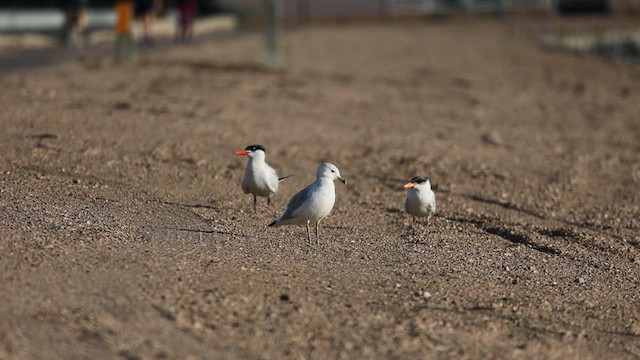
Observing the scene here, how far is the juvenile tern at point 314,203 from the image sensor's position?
448 inches

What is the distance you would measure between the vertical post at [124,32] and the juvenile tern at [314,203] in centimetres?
1586

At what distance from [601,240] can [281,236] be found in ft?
11.1

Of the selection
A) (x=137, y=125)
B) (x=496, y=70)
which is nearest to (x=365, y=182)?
(x=137, y=125)

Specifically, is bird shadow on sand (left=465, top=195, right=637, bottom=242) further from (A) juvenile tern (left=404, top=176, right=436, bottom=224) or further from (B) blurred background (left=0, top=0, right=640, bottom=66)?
(B) blurred background (left=0, top=0, right=640, bottom=66)

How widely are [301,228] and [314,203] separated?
1.39 meters

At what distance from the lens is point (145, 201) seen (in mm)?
13102

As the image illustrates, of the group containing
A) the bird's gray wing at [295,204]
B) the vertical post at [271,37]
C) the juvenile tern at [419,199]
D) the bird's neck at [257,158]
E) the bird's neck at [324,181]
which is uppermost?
the bird's neck at [324,181]

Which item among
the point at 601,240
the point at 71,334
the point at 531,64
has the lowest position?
the point at 531,64

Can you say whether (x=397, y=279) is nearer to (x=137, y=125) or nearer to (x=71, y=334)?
(x=71, y=334)

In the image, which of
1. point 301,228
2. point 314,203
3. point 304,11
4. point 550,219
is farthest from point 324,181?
point 304,11

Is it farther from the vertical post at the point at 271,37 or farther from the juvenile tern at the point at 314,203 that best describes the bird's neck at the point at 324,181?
the vertical post at the point at 271,37

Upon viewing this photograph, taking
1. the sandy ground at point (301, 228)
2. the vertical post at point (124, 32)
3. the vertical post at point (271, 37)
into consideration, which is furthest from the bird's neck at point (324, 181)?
the vertical post at point (271, 37)

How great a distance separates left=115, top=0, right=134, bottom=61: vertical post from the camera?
1054 inches

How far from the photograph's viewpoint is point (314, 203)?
448 inches
